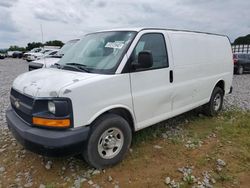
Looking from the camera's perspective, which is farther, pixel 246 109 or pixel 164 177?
pixel 246 109

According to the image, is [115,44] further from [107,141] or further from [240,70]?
[240,70]

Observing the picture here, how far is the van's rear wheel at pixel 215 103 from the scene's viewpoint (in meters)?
5.91

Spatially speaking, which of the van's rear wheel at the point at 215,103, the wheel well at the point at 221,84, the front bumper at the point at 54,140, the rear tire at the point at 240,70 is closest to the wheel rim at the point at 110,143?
the front bumper at the point at 54,140

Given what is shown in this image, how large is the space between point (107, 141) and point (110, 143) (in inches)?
2.6

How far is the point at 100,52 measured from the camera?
385cm

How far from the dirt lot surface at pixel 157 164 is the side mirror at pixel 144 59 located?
59.4 inches

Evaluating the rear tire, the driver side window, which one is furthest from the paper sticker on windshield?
the rear tire

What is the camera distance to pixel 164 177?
133 inches

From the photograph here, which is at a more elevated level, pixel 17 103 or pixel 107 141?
pixel 17 103

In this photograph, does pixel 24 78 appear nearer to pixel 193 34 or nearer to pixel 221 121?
pixel 193 34

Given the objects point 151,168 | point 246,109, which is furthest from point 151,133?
point 246,109

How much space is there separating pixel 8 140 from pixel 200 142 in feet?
12.1

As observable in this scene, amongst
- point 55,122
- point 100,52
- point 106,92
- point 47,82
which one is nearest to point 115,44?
point 100,52

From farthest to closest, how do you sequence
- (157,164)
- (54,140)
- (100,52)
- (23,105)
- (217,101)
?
(217,101), (100,52), (157,164), (23,105), (54,140)
